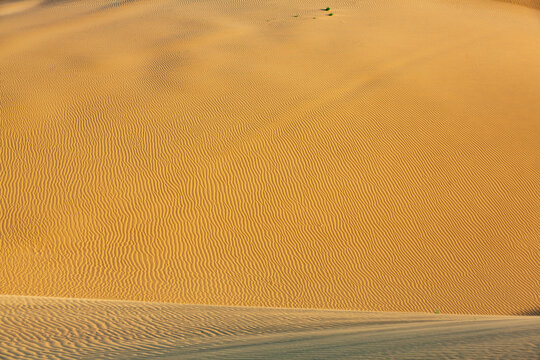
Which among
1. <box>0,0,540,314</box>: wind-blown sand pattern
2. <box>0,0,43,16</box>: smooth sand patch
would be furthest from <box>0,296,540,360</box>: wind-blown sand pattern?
<box>0,0,43,16</box>: smooth sand patch

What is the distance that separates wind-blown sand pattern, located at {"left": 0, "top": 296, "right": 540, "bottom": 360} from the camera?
3527mm

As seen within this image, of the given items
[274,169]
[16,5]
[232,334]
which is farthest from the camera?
[16,5]

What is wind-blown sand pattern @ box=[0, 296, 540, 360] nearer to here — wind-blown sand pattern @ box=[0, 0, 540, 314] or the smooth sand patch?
wind-blown sand pattern @ box=[0, 0, 540, 314]

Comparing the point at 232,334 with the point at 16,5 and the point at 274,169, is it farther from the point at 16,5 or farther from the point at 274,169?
the point at 16,5

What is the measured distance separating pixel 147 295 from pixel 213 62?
943 centimetres

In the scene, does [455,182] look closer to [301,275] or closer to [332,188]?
[332,188]

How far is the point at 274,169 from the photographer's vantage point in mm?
11570

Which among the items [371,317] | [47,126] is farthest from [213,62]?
[371,317]

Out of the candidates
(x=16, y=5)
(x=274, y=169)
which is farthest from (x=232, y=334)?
(x=16, y=5)

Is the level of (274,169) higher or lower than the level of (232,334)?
higher

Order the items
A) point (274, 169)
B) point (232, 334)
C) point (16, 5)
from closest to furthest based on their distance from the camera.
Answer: point (232, 334) < point (274, 169) < point (16, 5)

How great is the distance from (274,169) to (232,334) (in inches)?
278

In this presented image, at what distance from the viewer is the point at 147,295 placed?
835 cm

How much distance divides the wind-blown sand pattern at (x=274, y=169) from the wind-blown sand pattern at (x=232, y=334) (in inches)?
95.4
